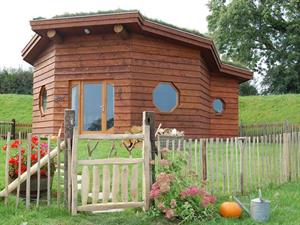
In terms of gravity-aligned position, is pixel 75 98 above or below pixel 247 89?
below

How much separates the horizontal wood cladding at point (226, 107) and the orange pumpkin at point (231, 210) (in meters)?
10.9

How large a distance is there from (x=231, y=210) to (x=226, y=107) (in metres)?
11.7

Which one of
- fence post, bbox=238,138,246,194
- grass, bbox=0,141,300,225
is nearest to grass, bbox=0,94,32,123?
fence post, bbox=238,138,246,194

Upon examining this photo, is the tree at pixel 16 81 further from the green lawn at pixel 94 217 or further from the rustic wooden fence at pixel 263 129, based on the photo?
the green lawn at pixel 94 217

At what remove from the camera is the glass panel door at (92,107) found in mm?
13641

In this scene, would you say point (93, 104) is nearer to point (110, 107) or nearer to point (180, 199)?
point (110, 107)

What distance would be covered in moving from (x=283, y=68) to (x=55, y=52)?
1043 inches

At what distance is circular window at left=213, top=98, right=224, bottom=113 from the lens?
55.3 ft

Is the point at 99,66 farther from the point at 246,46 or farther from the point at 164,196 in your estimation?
the point at 246,46

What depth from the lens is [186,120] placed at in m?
14.1

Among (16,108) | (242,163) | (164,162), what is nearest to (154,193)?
(164,162)

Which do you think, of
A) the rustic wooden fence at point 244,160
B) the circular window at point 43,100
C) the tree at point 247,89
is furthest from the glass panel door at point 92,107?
the tree at point 247,89

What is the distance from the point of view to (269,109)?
90.9 feet

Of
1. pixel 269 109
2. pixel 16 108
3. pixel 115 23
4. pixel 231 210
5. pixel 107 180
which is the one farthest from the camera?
pixel 16 108
